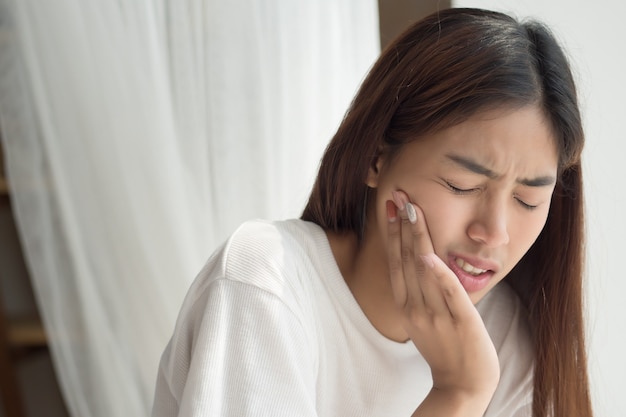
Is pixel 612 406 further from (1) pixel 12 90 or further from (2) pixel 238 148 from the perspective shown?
(1) pixel 12 90

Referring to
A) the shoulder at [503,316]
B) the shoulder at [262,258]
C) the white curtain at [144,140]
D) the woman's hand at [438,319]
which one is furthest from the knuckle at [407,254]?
the white curtain at [144,140]

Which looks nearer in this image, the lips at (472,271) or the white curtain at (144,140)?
the lips at (472,271)

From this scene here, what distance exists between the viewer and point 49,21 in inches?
52.8

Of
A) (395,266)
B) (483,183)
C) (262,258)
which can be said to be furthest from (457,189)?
(262,258)

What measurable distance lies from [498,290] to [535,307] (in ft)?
0.23

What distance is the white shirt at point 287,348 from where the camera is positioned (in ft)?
2.66

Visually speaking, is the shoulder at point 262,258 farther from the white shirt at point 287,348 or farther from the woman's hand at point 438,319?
the woman's hand at point 438,319

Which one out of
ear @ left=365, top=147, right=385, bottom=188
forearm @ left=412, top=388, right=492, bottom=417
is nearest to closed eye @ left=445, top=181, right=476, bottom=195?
ear @ left=365, top=147, right=385, bottom=188

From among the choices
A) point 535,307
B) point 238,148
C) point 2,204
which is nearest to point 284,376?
point 535,307

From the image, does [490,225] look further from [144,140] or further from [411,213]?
[144,140]

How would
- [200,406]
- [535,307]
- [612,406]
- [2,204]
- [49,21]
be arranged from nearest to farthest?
[200,406] < [535,307] < [49,21] < [612,406] < [2,204]

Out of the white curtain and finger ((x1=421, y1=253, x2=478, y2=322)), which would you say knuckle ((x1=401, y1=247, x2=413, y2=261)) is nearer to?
finger ((x1=421, y1=253, x2=478, y2=322))

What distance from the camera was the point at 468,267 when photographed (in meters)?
0.93

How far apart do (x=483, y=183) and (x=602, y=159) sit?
611mm
